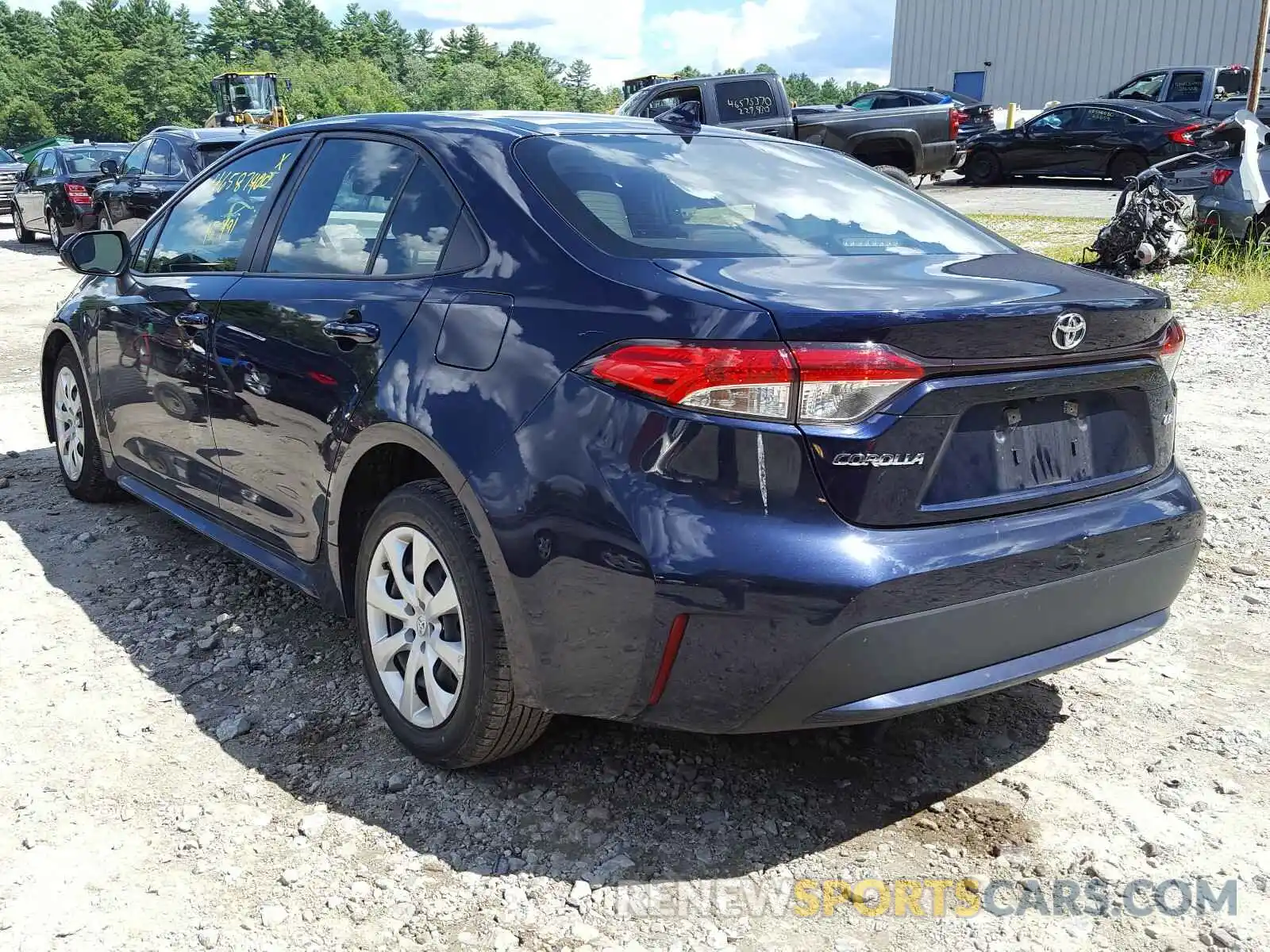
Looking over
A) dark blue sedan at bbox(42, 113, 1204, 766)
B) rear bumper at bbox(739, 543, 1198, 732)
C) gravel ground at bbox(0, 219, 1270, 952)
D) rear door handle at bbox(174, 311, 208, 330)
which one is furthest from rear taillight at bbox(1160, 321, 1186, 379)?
rear door handle at bbox(174, 311, 208, 330)

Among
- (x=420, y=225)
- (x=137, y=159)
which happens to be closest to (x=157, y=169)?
(x=137, y=159)

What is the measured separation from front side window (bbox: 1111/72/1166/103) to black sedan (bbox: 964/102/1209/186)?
8.10 feet

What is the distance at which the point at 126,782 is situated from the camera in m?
2.98

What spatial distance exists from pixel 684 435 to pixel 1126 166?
1962cm

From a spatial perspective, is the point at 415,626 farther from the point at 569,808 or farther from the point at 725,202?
the point at 725,202

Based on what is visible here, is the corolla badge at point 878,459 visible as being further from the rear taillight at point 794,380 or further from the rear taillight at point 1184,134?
the rear taillight at point 1184,134

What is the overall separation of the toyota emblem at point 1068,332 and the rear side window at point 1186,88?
71.2ft

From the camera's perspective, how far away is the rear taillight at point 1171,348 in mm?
2760

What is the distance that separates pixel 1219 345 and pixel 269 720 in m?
7.08

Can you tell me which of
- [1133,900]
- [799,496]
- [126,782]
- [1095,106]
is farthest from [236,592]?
[1095,106]

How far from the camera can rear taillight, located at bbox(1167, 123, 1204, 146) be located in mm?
17922

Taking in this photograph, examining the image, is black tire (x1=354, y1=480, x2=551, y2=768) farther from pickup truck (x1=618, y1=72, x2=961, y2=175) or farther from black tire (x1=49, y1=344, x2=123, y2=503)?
Result: pickup truck (x1=618, y1=72, x2=961, y2=175)

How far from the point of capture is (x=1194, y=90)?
69.5ft

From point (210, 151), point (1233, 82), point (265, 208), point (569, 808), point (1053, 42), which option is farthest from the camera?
point (1053, 42)
